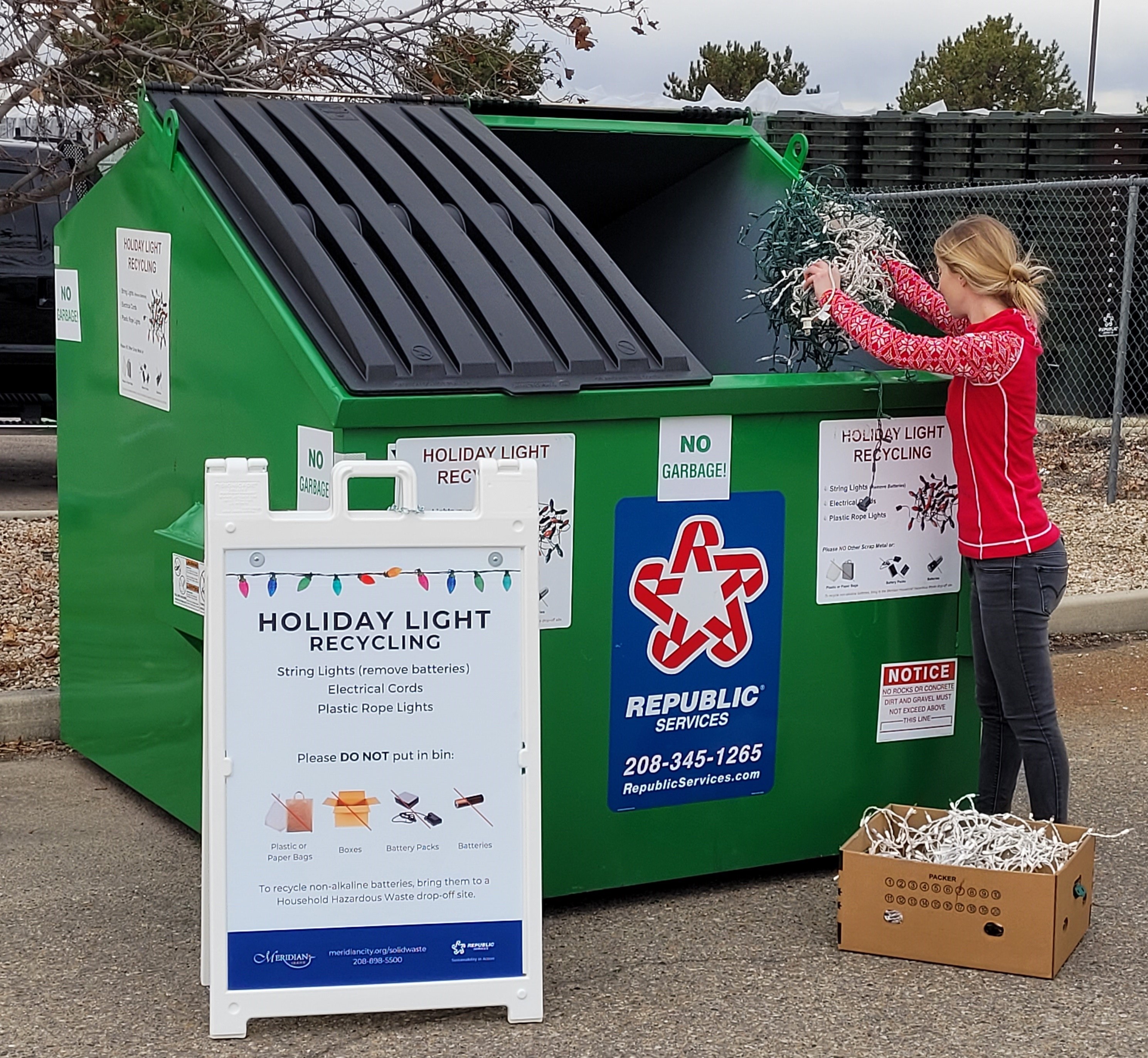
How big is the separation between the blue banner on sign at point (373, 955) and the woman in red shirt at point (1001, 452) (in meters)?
1.39

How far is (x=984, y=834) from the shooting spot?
11.7ft

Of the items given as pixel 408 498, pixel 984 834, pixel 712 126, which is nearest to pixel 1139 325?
pixel 712 126

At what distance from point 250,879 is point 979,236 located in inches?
86.2

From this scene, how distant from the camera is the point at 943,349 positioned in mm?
3574

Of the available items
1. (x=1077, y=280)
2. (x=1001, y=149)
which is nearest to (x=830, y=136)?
(x=1001, y=149)

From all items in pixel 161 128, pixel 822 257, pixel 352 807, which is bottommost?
pixel 352 807

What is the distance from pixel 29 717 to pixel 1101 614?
4.42m

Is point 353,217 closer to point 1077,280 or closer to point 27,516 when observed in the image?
point 27,516

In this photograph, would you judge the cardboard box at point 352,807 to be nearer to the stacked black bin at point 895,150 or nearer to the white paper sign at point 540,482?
the white paper sign at point 540,482

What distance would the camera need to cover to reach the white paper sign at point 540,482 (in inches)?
132

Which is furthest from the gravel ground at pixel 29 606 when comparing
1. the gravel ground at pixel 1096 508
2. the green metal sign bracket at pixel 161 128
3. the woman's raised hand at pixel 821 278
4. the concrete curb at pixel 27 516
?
the gravel ground at pixel 1096 508

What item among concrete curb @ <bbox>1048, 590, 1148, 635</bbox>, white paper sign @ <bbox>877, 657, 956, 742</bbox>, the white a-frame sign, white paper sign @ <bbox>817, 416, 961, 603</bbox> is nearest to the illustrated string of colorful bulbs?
the white a-frame sign

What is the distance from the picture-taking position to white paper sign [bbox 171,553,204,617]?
3.84 m

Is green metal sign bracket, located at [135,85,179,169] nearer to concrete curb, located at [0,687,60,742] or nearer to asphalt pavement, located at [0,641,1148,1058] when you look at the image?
asphalt pavement, located at [0,641,1148,1058]
